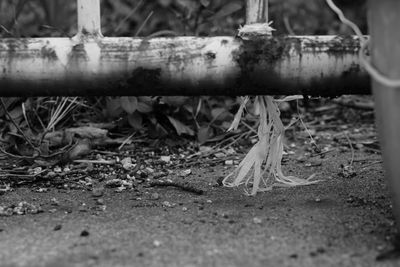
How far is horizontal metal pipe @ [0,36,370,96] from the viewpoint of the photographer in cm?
145

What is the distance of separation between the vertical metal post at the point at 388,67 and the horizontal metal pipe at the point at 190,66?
0.29m

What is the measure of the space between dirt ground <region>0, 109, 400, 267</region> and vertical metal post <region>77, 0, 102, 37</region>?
0.42 m

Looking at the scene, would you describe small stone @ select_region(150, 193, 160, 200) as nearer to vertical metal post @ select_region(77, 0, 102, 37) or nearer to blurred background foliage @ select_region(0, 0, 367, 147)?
vertical metal post @ select_region(77, 0, 102, 37)

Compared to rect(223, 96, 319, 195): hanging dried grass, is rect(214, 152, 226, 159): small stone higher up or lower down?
lower down

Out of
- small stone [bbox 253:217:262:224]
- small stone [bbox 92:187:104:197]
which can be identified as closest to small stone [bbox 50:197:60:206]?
small stone [bbox 92:187:104:197]

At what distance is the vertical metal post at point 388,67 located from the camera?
3.67ft

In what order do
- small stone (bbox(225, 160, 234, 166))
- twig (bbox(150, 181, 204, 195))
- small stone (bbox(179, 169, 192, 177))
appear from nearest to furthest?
1. twig (bbox(150, 181, 204, 195))
2. small stone (bbox(179, 169, 192, 177))
3. small stone (bbox(225, 160, 234, 166))

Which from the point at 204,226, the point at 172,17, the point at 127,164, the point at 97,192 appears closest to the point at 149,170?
the point at 127,164

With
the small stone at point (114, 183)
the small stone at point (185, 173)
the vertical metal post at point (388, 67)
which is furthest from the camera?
the small stone at point (185, 173)

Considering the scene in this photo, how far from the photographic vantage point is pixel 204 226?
1.37m

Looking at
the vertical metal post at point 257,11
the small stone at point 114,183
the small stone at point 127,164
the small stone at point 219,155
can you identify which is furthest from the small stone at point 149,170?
the vertical metal post at point 257,11

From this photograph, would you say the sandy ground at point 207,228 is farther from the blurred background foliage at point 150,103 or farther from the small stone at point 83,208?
the blurred background foliage at point 150,103

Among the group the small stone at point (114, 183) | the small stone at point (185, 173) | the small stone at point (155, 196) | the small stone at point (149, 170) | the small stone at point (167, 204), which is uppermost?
the small stone at point (167, 204)

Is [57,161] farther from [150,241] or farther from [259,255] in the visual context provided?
[259,255]
